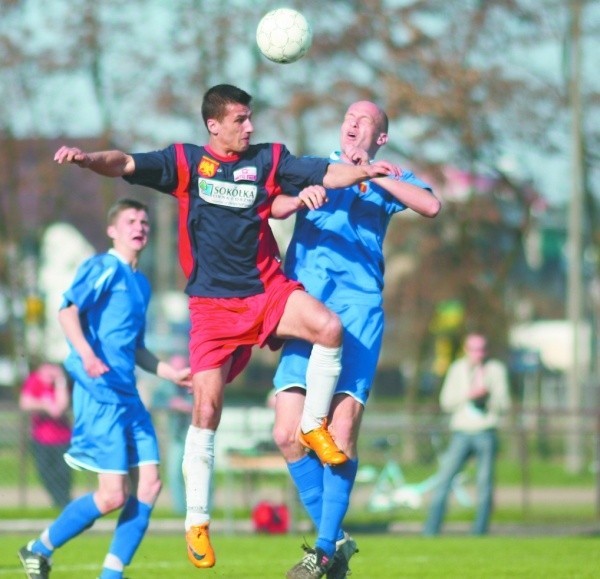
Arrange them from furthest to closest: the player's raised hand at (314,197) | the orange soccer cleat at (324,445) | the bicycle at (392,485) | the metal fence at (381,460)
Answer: the bicycle at (392,485) → the metal fence at (381,460) → the orange soccer cleat at (324,445) → the player's raised hand at (314,197)

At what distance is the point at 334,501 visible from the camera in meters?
7.55

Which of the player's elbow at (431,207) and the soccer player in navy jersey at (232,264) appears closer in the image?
the soccer player in navy jersey at (232,264)

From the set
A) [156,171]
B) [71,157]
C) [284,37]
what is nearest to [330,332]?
[156,171]

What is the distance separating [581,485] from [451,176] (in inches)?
298

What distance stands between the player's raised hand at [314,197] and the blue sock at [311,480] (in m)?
1.47

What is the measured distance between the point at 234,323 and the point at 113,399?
1.61 meters

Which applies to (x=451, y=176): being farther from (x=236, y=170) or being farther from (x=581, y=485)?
(x=236, y=170)

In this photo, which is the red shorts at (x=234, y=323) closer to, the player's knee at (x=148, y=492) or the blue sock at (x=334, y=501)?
the blue sock at (x=334, y=501)

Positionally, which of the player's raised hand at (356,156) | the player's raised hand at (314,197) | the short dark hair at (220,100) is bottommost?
the player's raised hand at (314,197)

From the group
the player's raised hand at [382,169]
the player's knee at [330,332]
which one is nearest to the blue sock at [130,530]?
the player's knee at [330,332]

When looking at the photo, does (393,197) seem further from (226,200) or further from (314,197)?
(226,200)

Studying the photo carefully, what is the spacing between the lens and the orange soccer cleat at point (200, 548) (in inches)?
285

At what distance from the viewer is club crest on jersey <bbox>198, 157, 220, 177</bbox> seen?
7.42 metres

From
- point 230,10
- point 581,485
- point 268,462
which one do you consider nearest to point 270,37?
point 268,462
